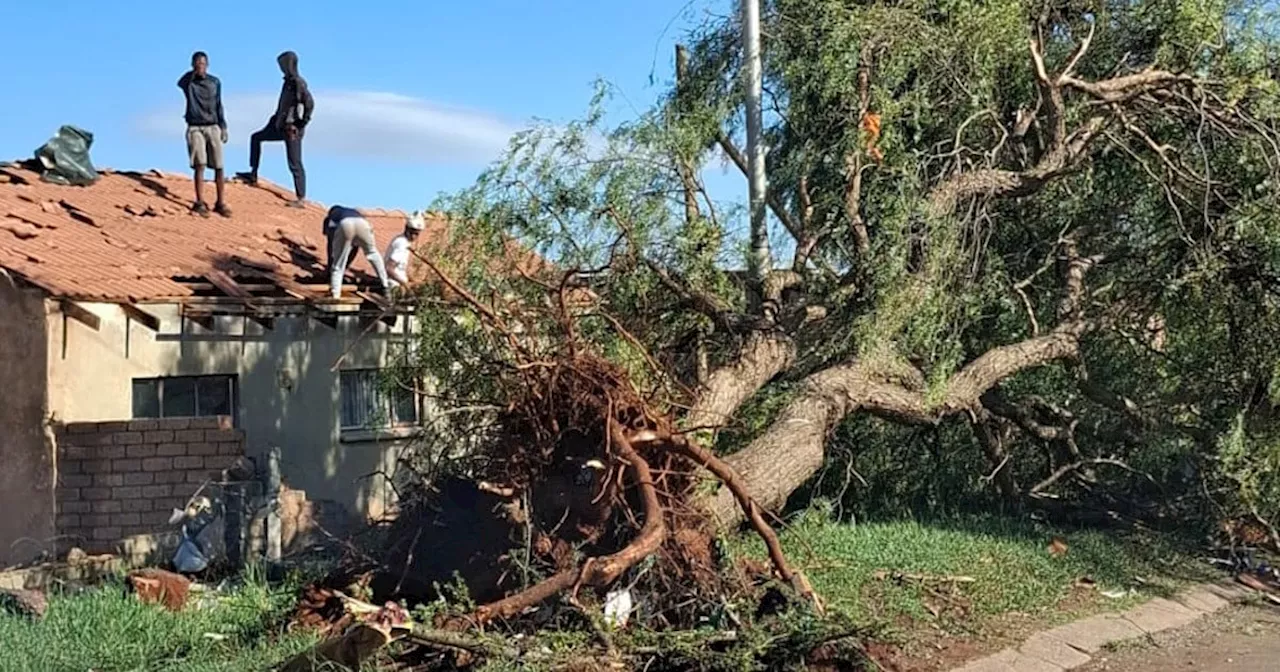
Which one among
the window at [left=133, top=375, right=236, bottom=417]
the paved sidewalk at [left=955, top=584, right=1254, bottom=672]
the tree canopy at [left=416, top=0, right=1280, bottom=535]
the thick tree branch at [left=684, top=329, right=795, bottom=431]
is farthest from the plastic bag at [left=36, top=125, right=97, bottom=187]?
the paved sidewalk at [left=955, top=584, right=1254, bottom=672]

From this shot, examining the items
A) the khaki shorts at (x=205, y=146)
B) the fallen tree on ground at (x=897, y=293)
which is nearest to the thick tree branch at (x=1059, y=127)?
the fallen tree on ground at (x=897, y=293)

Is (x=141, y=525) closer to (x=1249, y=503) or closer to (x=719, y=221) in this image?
(x=719, y=221)

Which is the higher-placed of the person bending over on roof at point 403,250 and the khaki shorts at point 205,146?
the khaki shorts at point 205,146

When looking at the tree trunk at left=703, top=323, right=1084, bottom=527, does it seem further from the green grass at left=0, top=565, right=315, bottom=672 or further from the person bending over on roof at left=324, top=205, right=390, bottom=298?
the person bending over on roof at left=324, top=205, right=390, bottom=298

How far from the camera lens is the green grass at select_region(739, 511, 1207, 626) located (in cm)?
932

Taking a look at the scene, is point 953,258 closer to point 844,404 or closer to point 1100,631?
point 844,404

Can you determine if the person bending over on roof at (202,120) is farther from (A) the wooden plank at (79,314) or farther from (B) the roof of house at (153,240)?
(A) the wooden plank at (79,314)

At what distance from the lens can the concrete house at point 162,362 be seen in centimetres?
1235

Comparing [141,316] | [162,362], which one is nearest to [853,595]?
[141,316]

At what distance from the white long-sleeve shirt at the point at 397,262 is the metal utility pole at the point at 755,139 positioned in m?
3.69

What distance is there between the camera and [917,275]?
34.9 feet

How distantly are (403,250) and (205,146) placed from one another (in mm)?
4312

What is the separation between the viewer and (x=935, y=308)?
1070cm

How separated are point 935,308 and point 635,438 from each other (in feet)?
11.3
